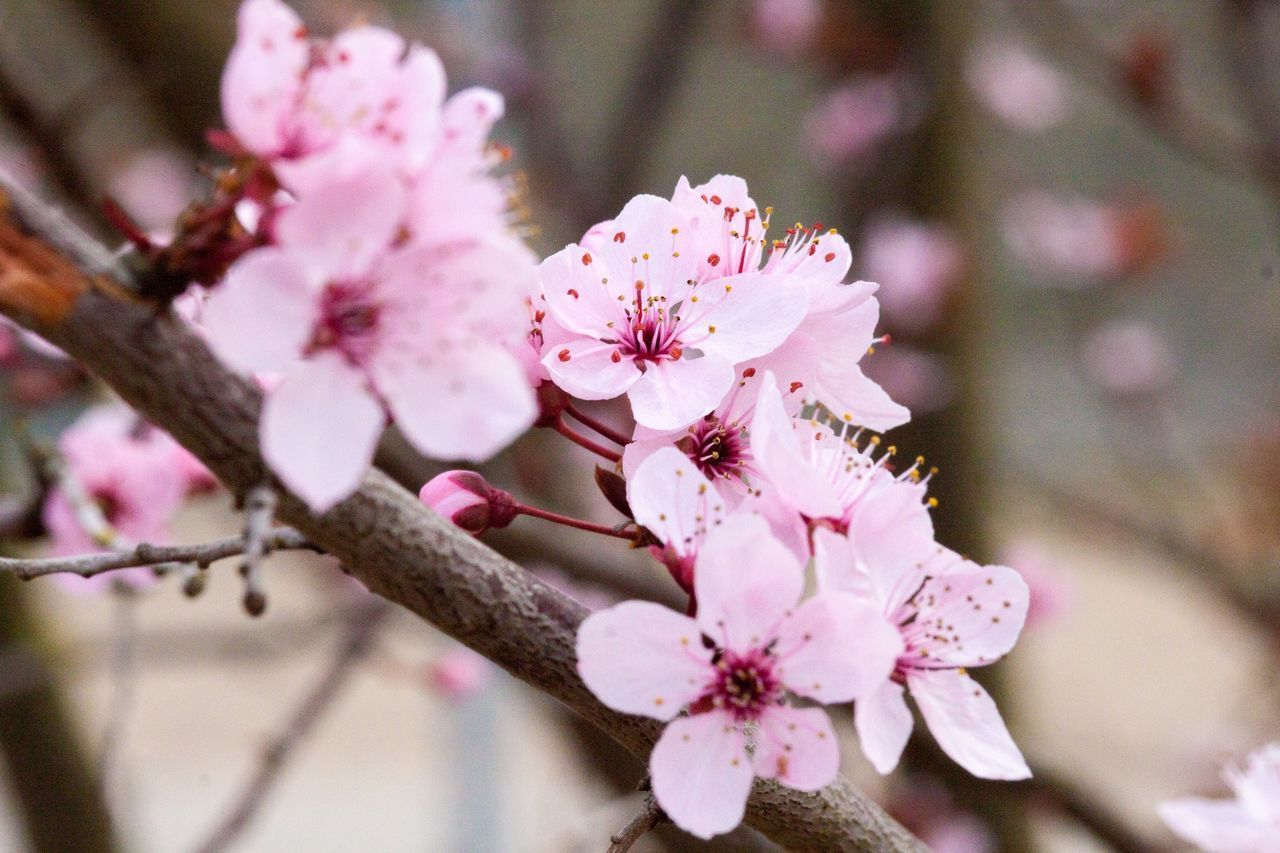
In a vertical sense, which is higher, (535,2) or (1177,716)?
(535,2)

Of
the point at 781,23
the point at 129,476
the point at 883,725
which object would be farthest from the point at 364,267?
the point at 781,23

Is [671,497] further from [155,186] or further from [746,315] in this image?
[155,186]

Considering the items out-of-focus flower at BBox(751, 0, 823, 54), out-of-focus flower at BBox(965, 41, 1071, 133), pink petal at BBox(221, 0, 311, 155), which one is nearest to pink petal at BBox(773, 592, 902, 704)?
pink petal at BBox(221, 0, 311, 155)

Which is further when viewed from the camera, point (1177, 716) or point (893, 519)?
point (1177, 716)

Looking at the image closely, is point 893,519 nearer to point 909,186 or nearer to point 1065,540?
point 909,186

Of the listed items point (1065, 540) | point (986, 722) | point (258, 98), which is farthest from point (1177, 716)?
point (258, 98)

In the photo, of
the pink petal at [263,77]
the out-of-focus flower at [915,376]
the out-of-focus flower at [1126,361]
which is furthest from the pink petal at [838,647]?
the out-of-focus flower at [1126,361]
